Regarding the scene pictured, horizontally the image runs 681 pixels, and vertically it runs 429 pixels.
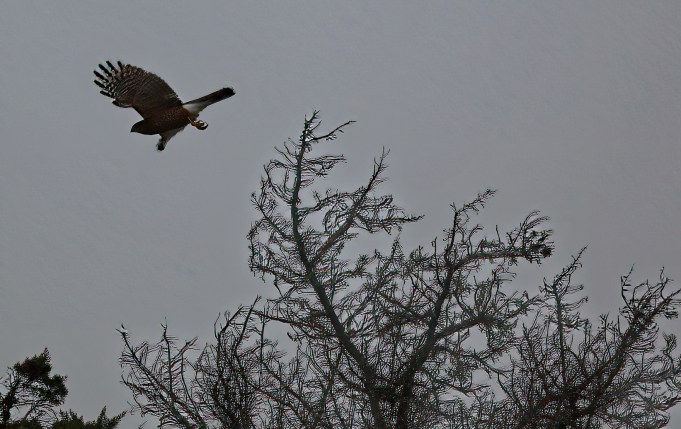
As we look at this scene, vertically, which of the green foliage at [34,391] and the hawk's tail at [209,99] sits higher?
the hawk's tail at [209,99]

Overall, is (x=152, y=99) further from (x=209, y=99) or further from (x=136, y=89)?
(x=209, y=99)

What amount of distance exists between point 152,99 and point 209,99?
94 cm

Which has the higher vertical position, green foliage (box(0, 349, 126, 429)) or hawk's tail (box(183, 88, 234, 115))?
hawk's tail (box(183, 88, 234, 115))

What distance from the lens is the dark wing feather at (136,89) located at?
1011 cm

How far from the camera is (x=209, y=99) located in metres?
9.77

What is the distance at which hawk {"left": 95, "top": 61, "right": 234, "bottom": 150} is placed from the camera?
9.90m

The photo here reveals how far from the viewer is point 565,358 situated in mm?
8320

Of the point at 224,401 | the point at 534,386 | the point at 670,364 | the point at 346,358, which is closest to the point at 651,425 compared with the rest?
the point at 670,364

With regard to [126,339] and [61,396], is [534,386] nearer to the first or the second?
[126,339]

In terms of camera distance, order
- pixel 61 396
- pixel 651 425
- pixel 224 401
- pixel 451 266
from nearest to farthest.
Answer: pixel 224 401, pixel 451 266, pixel 651 425, pixel 61 396

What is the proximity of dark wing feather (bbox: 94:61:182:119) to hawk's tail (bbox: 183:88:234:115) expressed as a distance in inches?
9.6

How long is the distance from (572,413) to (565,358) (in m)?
0.76

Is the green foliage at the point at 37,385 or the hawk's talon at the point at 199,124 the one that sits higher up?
the hawk's talon at the point at 199,124

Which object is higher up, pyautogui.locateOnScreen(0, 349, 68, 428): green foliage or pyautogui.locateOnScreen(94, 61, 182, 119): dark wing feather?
pyautogui.locateOnScreen(94, 61, 182, 119): dark wing feather
